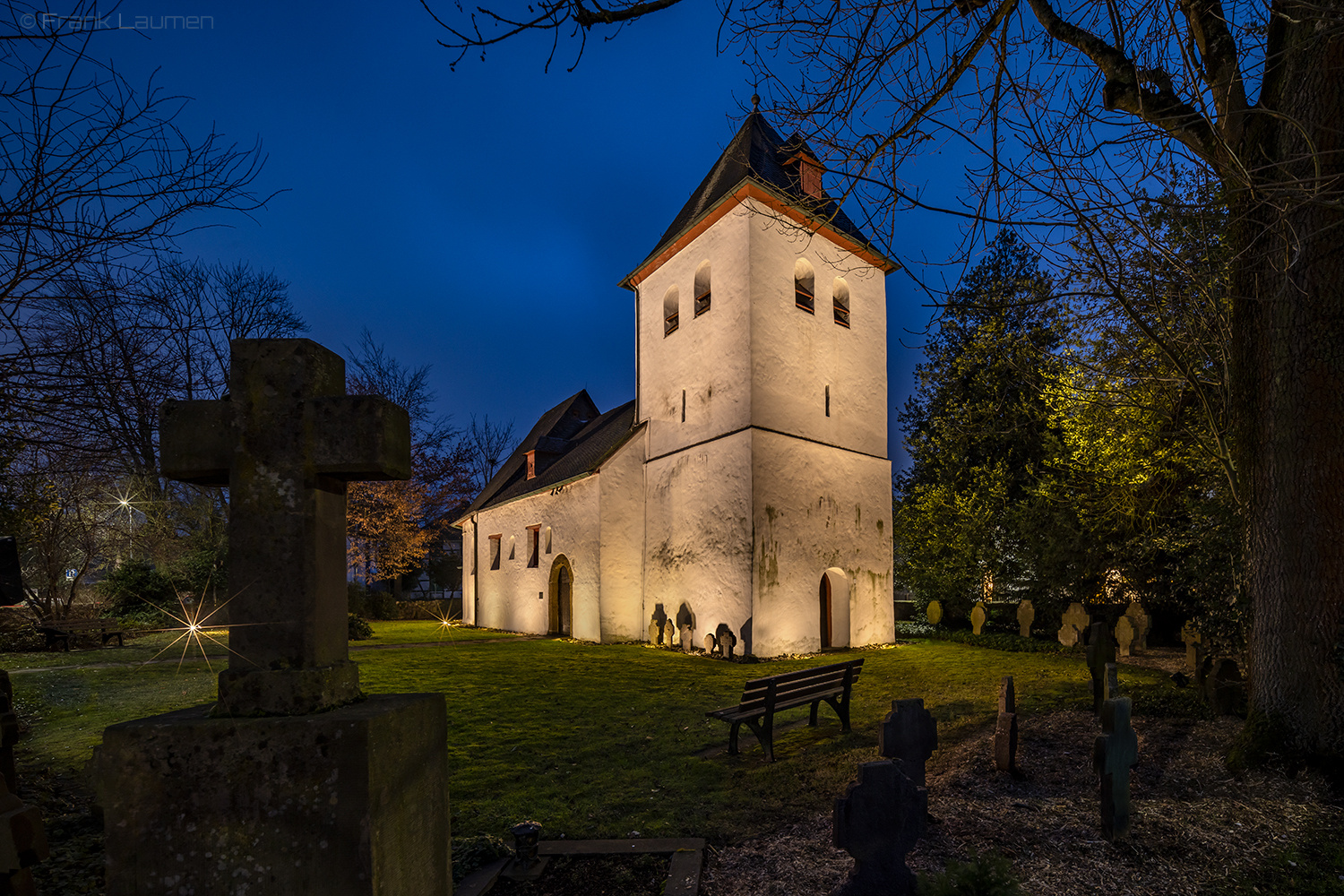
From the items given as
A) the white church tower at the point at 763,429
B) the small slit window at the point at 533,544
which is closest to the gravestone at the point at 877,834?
the white church tower at the point at 763,429

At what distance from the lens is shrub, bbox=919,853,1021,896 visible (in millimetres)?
2527

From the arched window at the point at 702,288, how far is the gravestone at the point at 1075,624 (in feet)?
36.2

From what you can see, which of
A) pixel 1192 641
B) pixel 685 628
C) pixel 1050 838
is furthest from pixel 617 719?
pixel 1192 641

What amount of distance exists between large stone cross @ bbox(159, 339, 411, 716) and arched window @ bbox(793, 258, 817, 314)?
1496cm

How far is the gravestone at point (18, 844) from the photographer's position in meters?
2.88

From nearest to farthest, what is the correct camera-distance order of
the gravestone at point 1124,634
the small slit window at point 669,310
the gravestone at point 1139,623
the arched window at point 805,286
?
the gravestone at point 1124,634 → the gravestone at point 1139,623 → the arched window at point 805,286 → the small slit window at point 669,310

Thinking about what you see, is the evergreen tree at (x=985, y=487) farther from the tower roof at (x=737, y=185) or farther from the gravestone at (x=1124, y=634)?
the tower roof at (x=737, y=185)

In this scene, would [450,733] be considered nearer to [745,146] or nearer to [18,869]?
[18,869]

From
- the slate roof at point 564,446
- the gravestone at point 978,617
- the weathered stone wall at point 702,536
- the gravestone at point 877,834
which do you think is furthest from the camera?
the slate roof at point 564,446

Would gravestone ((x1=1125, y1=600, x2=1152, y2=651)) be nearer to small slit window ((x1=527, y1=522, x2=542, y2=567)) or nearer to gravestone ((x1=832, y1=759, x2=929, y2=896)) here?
gravestone ((x1=832, y1=759, x2=929, y2=896))

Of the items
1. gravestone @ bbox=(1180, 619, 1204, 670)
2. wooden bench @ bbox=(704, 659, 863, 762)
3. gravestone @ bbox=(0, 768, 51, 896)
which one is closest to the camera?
gravestone @ bbox=(0, 768, 51, 896)

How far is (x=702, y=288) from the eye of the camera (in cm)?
1706

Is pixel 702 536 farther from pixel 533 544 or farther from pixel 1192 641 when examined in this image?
pixel 1192 641

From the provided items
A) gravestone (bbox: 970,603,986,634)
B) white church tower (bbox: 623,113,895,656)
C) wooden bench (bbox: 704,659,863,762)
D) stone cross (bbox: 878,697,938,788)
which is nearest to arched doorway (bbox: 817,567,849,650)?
white church tower (bbox: 623,113,895,656)
